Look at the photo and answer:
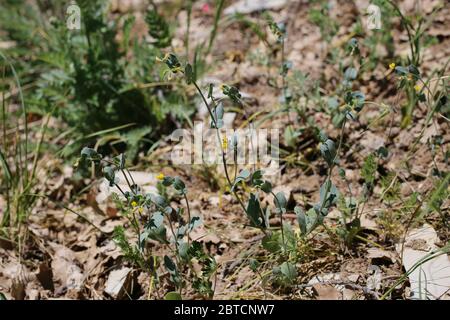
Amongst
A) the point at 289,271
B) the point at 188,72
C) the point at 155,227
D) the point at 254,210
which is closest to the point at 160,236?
the point at 155,227

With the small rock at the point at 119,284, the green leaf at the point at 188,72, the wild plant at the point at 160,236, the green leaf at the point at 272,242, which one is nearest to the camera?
the green leaf at the point at 188,72

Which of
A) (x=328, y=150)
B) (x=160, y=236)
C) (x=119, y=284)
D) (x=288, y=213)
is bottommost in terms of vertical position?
(x=119, y=284)

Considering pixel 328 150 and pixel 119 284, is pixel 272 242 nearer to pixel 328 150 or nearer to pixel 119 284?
pixel 328 150

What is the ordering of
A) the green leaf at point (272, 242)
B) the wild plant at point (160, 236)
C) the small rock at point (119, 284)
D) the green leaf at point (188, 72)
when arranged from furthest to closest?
the small rock at point (119, 284) < the green leaf at point (272, 242) < the wild plant at point (160, 236) < the green leaf at point (188, 72)

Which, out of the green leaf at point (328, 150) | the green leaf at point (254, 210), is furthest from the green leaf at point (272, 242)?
the green leaf at point (328, 150)

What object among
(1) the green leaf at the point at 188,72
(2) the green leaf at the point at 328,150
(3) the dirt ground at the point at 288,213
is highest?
(1) the green leaf at the point at 188,72

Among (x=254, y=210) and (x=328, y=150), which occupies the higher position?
(x=328, y=150)

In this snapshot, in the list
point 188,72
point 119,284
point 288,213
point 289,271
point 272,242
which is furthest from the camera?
point 288,213

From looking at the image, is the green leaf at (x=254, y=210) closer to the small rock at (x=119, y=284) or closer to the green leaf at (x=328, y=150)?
the green leaf at (x=328, y=150)

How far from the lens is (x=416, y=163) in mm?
2521

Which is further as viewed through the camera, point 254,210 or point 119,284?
point 119,284

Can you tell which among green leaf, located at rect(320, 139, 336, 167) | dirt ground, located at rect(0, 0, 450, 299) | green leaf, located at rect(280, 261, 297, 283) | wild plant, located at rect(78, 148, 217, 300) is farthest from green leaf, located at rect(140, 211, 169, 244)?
green leaf, located at rect(320, 139, 336, 167)
